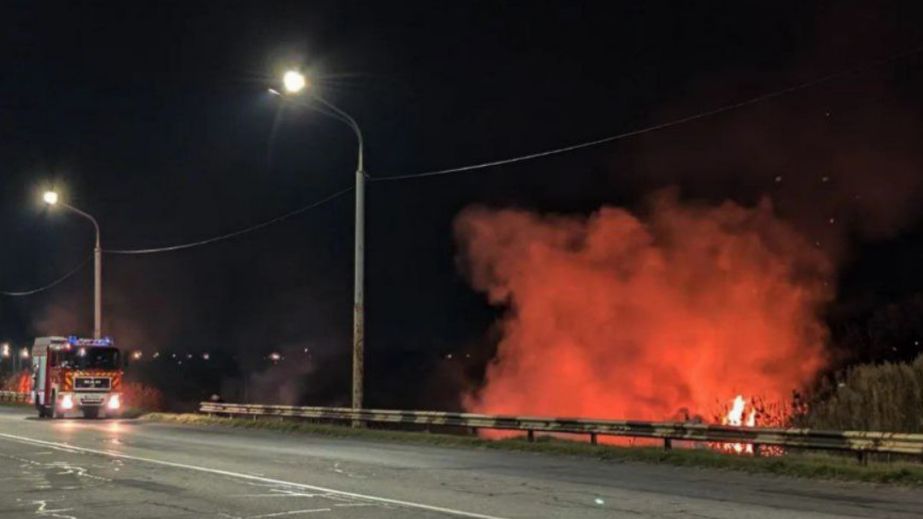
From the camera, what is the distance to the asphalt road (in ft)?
35.0

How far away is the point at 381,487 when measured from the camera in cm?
1283

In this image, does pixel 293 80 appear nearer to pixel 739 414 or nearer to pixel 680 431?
pixel 680 431

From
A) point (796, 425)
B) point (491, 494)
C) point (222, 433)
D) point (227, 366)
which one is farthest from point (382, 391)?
point (491, 494)

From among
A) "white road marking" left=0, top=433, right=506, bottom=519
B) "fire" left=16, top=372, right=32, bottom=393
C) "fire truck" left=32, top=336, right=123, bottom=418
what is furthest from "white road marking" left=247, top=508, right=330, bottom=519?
"fire" left=16, top=372, right=32, bottom=393

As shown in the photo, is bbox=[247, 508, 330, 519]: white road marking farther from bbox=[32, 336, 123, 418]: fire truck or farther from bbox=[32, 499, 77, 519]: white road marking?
bbox=[32, 336, 123, 418]: fire truck

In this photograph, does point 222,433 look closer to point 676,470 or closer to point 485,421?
point 485,421

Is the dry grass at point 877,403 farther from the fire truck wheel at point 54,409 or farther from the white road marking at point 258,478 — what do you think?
the fire truck wheel at point 54,409

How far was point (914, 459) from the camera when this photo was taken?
50.1 ft

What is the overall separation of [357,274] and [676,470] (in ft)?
37.2

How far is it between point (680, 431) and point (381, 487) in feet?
24.5

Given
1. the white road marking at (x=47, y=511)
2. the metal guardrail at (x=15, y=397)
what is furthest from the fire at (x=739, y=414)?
the metal guardrail at (x=15, y=397)

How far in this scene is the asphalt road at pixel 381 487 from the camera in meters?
10.7

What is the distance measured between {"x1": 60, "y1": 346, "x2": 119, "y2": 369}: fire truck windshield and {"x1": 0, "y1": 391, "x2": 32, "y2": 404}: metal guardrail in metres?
15.4

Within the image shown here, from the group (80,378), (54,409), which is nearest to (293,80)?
(80,378)
